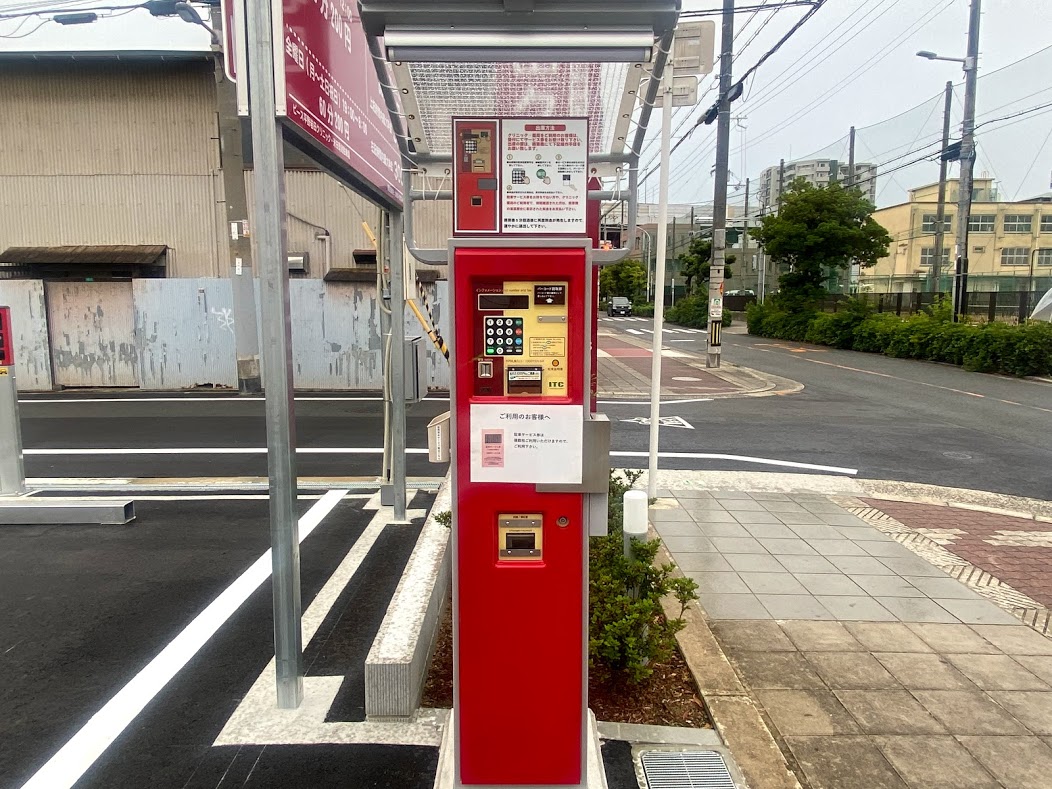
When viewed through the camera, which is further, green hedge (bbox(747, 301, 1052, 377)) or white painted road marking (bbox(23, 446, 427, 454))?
green hedge (bbox(747, 301, 1052, 377))

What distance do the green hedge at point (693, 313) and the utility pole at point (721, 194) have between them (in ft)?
81.1

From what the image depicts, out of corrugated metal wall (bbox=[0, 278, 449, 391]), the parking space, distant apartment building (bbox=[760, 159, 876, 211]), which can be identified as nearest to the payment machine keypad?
the parking space

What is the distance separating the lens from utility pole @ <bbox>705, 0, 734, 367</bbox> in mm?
17328

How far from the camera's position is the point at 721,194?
18406 millimetres

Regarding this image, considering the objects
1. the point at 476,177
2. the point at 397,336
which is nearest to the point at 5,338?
the point at 397,336

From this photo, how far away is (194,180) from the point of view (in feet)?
46.2

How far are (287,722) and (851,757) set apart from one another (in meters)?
2.41

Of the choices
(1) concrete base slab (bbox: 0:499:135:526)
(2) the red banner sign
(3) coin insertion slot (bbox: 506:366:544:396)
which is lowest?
(1) concrete base slab (bbox: 0:499:135:526)

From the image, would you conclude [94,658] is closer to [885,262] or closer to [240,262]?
[240,262]

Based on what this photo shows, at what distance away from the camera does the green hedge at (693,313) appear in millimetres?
44394

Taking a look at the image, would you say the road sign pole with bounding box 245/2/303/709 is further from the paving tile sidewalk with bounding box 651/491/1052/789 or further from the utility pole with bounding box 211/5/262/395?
Answer: the utility pole with bounding box 211/5/262/395

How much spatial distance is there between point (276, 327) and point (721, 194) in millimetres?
17314

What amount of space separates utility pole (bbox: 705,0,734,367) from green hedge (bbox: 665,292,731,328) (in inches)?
973

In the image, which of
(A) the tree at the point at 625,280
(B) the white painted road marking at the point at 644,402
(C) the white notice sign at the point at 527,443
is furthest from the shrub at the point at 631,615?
(A) the tree at the point at 625,280
